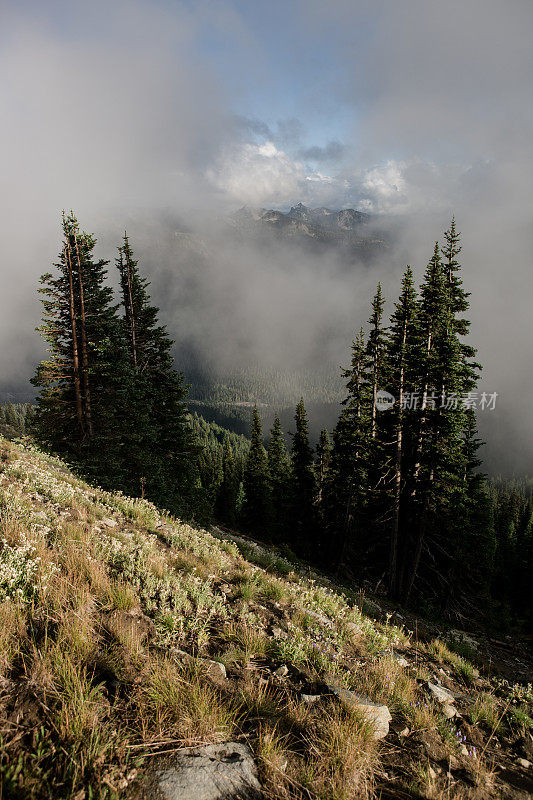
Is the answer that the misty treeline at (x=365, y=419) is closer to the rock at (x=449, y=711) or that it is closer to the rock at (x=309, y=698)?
the rock at (x=309, y=698)

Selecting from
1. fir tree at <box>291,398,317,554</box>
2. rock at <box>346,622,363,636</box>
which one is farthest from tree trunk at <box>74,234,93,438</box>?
fir tree at <box>291,398,317,554</box>

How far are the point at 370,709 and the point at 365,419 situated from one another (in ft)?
66.7

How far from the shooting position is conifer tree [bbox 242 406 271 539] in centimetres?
4331

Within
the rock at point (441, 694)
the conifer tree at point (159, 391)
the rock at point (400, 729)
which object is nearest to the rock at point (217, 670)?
the rock at point (400, 729)

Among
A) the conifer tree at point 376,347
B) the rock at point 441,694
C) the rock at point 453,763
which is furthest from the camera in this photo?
the conifer tree at point 376,347

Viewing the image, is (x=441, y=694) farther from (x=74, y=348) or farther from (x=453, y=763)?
(x=74, y=348)

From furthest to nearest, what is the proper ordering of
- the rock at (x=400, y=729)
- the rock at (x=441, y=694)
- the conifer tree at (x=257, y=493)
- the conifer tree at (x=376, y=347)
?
the conifer tree at (x=257, y=493)
the conifer tree at (x=376, y=347)
the rock at (x=441, y=694)
the rock at (x=400, y=729)

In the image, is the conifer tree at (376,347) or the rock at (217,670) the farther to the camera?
the conifer tree at (376,347)

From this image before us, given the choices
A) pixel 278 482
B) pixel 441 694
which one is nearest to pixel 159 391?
pixel 441 694

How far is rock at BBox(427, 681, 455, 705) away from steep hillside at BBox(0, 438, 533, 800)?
3 centimetres

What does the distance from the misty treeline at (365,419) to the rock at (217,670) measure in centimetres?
1505

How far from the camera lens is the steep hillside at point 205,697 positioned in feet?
8.04

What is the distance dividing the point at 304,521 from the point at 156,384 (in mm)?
24864

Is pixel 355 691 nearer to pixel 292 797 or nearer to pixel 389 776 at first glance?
pixel 389 776
